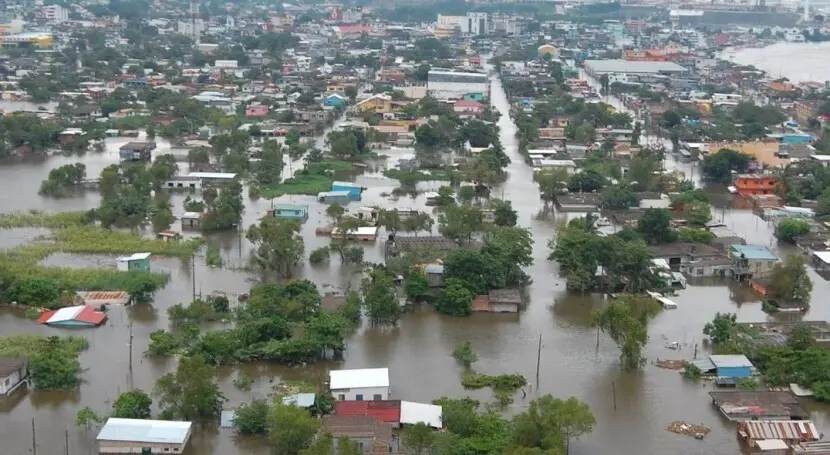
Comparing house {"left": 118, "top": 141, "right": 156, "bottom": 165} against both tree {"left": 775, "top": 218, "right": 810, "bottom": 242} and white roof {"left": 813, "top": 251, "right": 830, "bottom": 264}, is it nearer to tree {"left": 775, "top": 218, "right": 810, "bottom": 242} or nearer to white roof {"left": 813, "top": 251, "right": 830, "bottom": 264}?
tree {"left": 775, "top": 218, "right": 810, "bottom": 242}

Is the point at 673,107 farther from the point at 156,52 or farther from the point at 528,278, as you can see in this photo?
the point at 156,52

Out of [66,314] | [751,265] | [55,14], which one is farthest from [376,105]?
[55,14]

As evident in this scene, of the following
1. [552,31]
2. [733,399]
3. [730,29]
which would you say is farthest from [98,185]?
[730,29]

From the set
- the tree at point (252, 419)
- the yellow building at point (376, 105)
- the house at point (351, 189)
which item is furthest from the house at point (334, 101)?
the tree at point (252, 419)

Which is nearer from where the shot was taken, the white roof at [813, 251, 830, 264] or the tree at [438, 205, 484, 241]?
the white roof at [813, 251, 830, 264]

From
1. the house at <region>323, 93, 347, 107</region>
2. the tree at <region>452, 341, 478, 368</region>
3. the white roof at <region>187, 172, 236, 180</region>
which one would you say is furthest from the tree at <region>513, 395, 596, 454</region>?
the house at <region>323, 93, 347, 107</region>

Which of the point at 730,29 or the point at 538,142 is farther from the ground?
the point at 730,29
